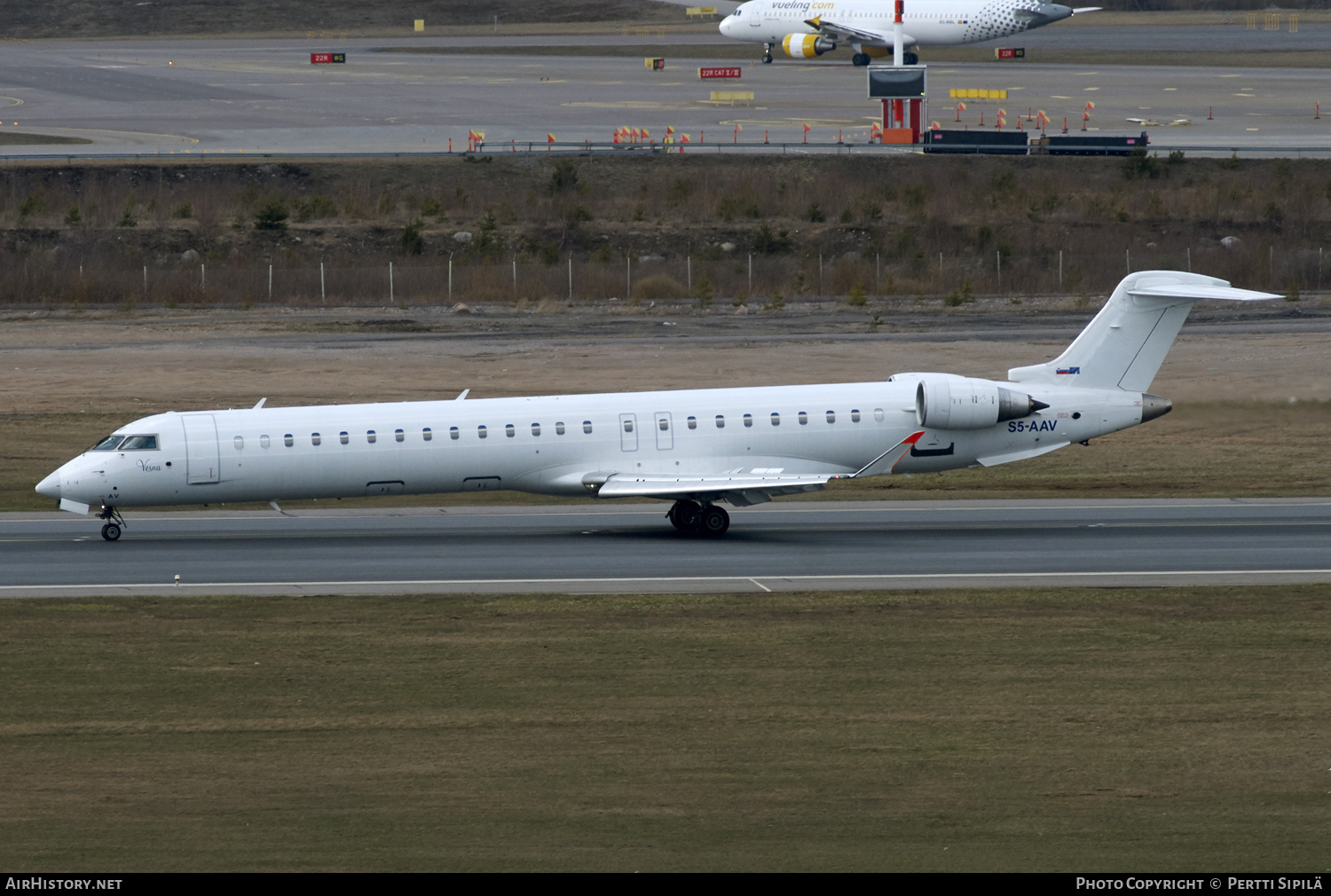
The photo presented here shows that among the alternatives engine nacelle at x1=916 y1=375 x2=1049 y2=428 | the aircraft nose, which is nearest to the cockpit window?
the aircraft nose

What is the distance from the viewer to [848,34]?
11881 centimetres

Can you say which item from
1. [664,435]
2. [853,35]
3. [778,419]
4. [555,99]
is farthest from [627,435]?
[853,35]

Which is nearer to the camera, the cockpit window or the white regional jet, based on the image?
the cockpit window

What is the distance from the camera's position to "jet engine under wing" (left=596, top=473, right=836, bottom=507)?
3559 cm

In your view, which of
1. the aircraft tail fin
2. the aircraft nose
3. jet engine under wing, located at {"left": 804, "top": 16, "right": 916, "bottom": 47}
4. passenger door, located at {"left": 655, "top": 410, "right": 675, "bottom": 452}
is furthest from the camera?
jet engine under wing, located at {"left": 804, "top": 16, "right": 916, "bottom": 47}

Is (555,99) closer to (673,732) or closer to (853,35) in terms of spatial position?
(853,35)

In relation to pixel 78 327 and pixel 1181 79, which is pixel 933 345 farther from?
pixel 1181 79

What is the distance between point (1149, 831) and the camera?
723 inches

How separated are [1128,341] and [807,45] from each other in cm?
9033

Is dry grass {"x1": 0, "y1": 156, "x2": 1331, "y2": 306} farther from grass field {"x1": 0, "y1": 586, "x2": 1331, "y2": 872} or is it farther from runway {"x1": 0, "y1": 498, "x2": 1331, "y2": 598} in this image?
grass field {"x1": 0, "y1": 586, "x2": 1331, "y2": 872}

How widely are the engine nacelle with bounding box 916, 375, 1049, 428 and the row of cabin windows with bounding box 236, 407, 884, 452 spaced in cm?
118

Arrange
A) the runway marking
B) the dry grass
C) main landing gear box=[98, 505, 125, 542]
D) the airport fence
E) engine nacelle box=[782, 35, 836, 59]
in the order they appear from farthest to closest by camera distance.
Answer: engine nacelle box=[782, 35, 836, 59], the dry grass, the airport fence, main landing gear box=[98, 505, 125, 542], the runway marking

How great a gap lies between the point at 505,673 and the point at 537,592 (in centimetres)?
571

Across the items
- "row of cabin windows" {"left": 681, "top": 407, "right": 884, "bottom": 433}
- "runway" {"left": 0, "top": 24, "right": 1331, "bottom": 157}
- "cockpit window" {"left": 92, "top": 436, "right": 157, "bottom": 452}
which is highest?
"runway" {"left": 0, "top": 24, "right": 1331, "bottom": 157}
